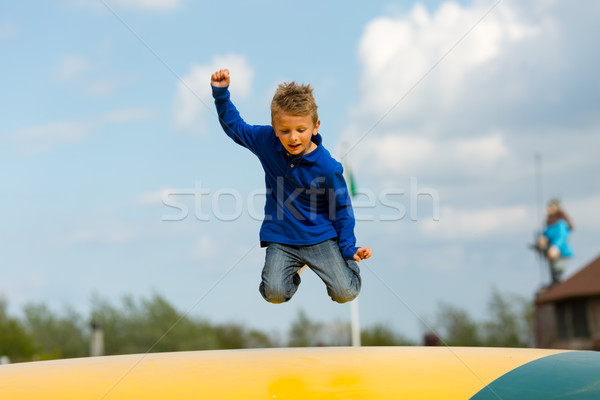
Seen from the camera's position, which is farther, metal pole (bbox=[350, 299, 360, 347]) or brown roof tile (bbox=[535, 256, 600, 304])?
brown roof tile (bbox=[535, 256, 600, 304])

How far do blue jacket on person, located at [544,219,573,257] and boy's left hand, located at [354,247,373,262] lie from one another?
67.1ft

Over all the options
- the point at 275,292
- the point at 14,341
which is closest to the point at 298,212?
the point at 275,292

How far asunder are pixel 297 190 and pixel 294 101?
2.24ft

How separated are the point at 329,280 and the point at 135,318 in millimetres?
35998

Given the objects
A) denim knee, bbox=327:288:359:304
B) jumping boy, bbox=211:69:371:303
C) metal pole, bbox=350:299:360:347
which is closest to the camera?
jumping boy, bbox=211:69:371:303

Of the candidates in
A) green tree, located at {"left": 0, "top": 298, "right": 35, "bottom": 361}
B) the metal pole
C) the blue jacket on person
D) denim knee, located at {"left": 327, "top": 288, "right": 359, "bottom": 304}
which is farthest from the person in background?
green tree, located at {"left": 0, "top": 298, "right": 35, "bottom": 361}

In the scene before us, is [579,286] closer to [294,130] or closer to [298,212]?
[298,212]

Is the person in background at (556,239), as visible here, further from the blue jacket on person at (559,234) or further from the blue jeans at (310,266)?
the blue jeans at (310,266)

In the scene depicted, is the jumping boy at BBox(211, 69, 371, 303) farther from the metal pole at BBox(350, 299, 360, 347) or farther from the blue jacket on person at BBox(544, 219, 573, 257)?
the blue jacket on person at BBox(544, 219, 573, 257)

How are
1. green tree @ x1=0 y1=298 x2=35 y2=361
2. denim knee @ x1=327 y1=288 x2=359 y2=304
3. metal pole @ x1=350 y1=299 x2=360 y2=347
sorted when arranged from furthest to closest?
green tree @ x1=0 y1=298 x2=35 y2=361 < metal pole @ x1=350 y1=299 x2=360 y2=347 < denim knee @ x1=327 y1=288 x2=359 y2=304

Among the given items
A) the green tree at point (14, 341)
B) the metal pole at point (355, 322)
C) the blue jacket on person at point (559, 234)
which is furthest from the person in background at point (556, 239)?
the green tree at point (14, 341)

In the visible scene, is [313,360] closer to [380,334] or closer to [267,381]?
[267,381]

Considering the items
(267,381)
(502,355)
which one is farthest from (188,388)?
(502,355)

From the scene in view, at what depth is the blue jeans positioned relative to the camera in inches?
182
